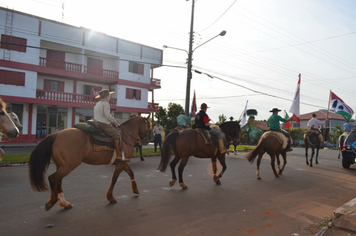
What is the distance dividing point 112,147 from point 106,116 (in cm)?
73

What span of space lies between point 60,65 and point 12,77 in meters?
4.54

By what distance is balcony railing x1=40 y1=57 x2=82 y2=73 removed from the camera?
83.7 ft

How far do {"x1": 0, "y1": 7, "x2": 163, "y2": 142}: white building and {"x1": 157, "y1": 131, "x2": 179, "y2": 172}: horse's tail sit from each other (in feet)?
46.9

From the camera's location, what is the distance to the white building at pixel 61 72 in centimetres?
2361

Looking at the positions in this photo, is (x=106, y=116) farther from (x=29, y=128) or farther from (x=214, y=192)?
(x=29, y=128)

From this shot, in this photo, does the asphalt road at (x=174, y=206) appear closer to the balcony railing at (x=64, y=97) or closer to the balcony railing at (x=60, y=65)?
the balcony railing at (x=64, y=97)

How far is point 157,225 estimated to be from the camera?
460cm

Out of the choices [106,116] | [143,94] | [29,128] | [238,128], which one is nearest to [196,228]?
[106,116]

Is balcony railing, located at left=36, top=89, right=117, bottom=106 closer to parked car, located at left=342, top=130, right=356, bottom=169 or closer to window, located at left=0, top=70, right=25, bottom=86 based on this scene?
window, located at left=0, top=70, right=25, bottom=86

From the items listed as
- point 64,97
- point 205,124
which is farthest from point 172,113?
point 205,124

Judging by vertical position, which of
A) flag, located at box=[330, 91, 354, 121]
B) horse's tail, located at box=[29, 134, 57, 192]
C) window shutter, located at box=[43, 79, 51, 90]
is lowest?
horse's tail, located at box=[29, 134, 57, 192]

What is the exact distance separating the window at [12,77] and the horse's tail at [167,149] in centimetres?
2164

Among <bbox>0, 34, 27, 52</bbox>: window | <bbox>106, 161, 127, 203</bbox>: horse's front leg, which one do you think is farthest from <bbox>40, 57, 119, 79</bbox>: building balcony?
<bbox>106, 161, 127, 203</bbox>: horse's front leg

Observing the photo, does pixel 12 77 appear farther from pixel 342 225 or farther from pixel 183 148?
pixel 342 225
